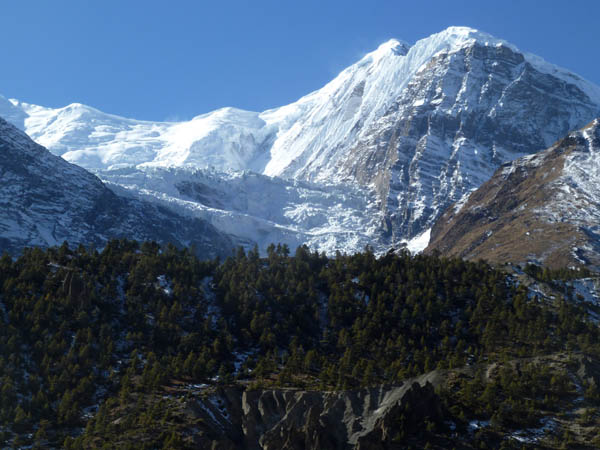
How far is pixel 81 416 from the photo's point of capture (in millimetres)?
147375

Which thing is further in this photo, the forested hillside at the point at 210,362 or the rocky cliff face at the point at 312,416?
the forested hillside at the point at 210,362

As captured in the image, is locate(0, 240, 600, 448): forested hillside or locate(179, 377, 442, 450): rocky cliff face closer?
locate(179, 377, 442, 450): rocky cliff face

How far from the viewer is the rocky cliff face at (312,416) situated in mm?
136750

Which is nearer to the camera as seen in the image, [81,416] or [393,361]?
[81,416]

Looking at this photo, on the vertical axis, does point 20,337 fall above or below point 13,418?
above

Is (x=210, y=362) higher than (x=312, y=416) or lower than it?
higher

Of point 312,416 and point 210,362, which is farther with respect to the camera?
point 210,362

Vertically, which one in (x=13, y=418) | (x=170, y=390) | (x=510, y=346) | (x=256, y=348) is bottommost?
(x=13, y=418)

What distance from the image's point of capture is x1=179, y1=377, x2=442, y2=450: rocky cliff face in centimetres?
13675

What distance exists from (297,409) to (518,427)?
39464mm

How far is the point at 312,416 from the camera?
141m

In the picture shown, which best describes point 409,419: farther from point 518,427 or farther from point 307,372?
point 307,372

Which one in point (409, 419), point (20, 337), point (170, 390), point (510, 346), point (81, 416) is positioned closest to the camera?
point (409, 419)

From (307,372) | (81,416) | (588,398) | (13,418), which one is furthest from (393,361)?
(13,418)
